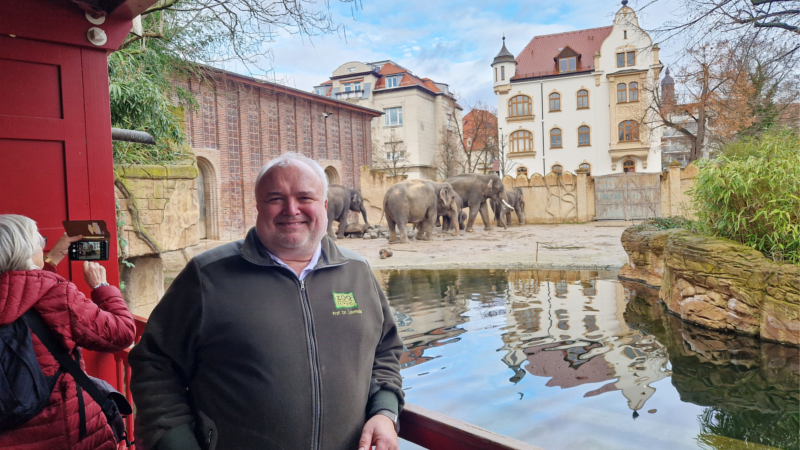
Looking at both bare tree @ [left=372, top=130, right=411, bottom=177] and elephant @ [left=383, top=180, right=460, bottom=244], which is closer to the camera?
elephant @ [left=383, top=180, right=460, bottom=244]

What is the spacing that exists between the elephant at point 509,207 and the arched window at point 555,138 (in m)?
13.8

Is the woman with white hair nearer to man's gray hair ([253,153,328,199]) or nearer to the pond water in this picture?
man's gray hair ([253,153,328,199])

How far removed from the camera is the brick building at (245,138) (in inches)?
869

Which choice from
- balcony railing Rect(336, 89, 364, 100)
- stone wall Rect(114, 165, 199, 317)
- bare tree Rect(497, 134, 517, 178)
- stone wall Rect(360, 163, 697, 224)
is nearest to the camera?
stone wall Rect(114, 165, 199, 317)

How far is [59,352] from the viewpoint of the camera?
1.99 meters

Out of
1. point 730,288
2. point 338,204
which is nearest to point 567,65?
point 338,204

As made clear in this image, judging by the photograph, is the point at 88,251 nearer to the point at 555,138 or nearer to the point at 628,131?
the point at 628,131

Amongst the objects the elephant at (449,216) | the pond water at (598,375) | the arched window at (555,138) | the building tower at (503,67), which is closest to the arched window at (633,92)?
the arched window at (555,138)

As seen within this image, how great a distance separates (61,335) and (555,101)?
129 feet

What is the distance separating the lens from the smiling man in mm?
1724

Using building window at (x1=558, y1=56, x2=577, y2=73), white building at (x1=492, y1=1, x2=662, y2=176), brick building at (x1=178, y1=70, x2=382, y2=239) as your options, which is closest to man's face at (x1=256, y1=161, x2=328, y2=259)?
brick building at (x1=178, y1=70, x2=382, y2=239)

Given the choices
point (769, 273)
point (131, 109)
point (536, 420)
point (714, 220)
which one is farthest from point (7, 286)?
point (714, 220)

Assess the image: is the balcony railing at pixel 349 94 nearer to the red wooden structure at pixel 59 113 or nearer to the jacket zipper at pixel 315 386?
the red wooden structure at pixel 59 113

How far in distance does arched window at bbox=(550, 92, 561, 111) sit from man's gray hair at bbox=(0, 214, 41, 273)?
38.9m
